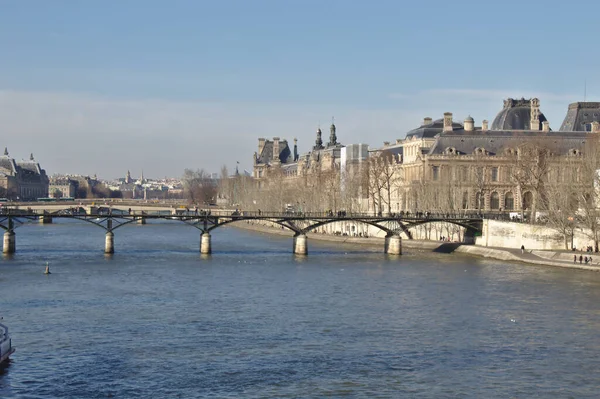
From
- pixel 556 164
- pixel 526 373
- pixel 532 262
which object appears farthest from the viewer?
pixel 556 164

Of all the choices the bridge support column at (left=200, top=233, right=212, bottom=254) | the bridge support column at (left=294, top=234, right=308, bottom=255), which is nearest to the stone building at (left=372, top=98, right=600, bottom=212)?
the bridge support column at (left=294, top=234, right=308, bottom=255)

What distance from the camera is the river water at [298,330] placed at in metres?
34.2

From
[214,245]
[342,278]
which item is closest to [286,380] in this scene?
[342,278]

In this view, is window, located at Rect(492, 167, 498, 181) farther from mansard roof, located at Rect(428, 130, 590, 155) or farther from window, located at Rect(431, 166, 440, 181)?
window, located at Rect(431, 166, 440, 181)

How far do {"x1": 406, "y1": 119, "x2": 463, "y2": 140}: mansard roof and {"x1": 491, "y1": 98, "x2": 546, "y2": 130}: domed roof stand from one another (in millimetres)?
6585

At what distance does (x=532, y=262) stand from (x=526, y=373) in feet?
119

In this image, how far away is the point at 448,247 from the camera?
85938mm

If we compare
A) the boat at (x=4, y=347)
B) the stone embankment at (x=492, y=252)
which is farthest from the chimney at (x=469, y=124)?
the boat at (x=4, y=347)

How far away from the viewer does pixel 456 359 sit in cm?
3816

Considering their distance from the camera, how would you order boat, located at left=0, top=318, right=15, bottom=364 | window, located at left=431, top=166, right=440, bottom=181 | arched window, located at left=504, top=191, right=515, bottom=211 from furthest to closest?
1. arched window, located at left=504, top=191, right=515, bottom=211
2. window, located at left=431, top=166, right=440, bottom=181
3. boat, located at left=0, top=318, right=15, bottom=364

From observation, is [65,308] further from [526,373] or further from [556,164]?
[556,164]

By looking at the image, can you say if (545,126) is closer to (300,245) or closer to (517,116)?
(517,116)

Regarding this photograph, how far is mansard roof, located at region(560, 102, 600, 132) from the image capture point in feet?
401

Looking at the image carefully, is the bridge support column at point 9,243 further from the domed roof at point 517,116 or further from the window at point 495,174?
the domed roof at point 517,116
